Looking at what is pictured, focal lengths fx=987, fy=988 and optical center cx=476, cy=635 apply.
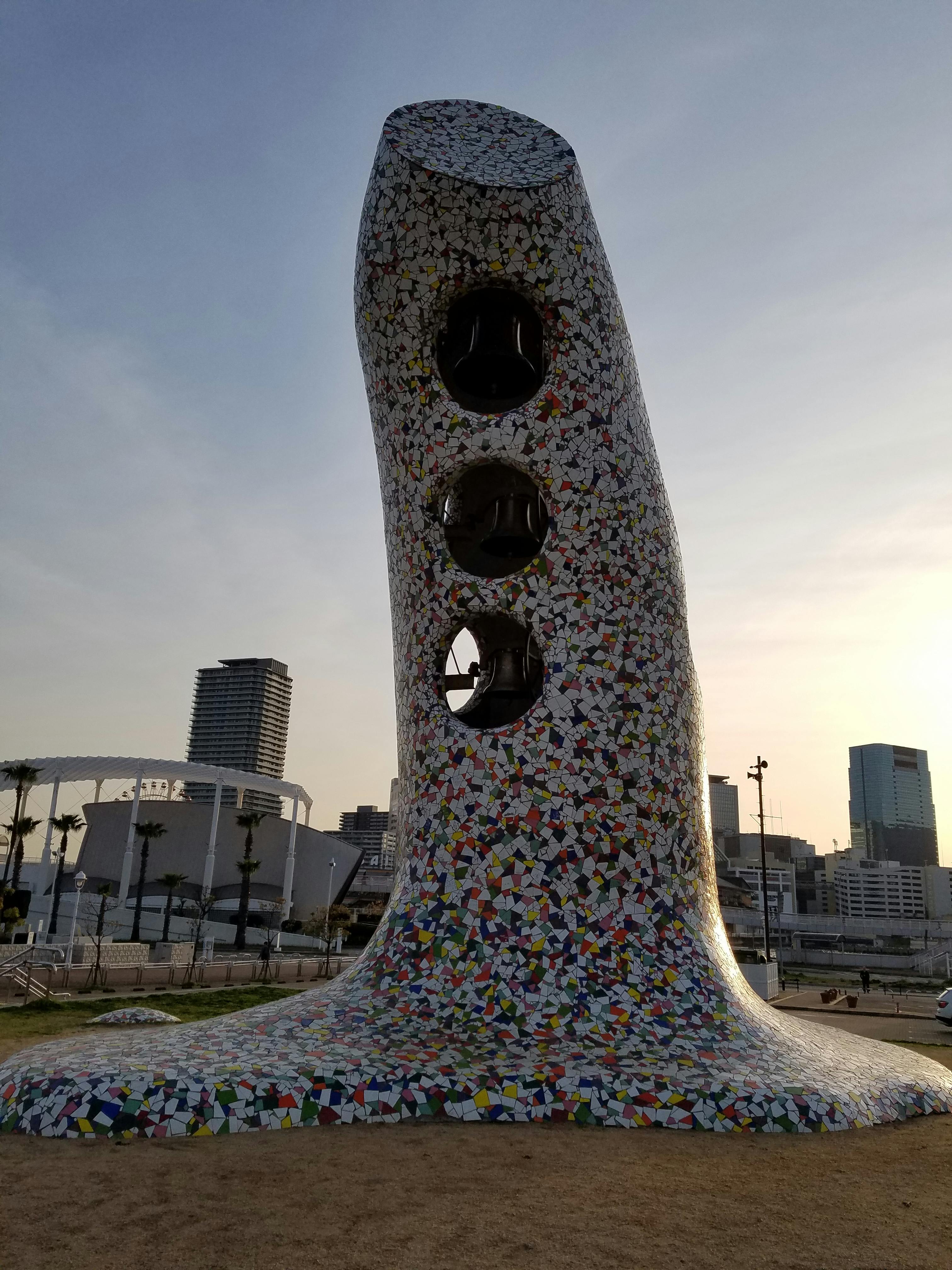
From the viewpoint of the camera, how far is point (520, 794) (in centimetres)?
1094

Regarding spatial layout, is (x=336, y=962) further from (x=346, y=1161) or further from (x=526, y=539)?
(x=346, y=1161)

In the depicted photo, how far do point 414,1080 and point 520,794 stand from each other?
336 centimetres

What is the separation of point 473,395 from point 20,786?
4184 cm

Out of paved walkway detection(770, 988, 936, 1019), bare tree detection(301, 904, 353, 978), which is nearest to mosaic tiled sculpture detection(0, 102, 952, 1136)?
paved walkway detection(770, 988, 936, 1019)

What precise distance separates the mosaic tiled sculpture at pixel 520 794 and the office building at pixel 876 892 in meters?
150

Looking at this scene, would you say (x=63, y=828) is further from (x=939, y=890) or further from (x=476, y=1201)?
(x=939, y=890)

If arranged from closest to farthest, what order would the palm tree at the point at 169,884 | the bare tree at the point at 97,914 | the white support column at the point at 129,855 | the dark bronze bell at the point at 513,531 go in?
the dark bronze bell at the point at 513,531 < the palm tree at the point at 169,884 < the bare tree at the point at 97,914 < the white support column at the point at 129,855

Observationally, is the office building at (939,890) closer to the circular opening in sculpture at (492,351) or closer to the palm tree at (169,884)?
the palm tree at (169,884)

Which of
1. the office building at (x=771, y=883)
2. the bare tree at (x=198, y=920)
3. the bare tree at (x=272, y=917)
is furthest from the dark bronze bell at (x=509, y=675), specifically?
the office building at (x=771, y=883)

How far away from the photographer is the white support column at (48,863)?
53.4 m

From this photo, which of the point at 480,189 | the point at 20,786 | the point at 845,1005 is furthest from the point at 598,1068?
the point at 20,786

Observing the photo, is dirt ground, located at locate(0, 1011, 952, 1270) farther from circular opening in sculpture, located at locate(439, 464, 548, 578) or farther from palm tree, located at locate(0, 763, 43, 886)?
palm tree, located at locate(0, 763, 43, 886)

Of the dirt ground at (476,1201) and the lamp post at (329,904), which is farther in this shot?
the lamp post at (329,904)

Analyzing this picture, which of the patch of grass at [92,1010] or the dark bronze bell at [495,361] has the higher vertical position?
the dark bronze bell at [495,361]
